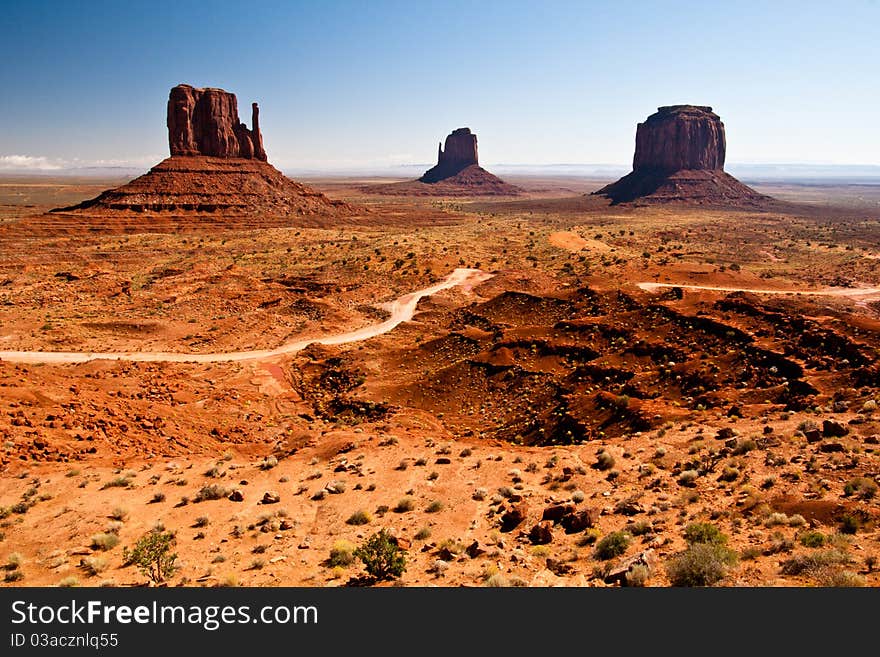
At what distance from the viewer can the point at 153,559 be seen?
10789 mm

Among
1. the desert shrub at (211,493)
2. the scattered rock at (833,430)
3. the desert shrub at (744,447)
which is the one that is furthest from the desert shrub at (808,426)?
the desert shrub at (211,493)

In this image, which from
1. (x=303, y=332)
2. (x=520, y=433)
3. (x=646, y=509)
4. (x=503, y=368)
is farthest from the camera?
(x=303, y=332)

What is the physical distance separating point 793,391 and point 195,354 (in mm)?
31556

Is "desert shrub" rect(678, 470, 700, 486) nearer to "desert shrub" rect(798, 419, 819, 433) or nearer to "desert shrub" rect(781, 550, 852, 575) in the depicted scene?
"desert shrub" rect(798, 419, 819, 433)

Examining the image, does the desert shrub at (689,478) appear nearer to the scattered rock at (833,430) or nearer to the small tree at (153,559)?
the scattered rock at (833,430)

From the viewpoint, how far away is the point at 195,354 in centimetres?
3344

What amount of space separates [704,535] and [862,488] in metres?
4.24

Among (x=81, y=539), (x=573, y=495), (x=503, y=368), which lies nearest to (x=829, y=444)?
(x=573, y=495)

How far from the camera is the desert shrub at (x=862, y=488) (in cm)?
1155

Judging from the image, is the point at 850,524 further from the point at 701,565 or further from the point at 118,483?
the point at 118,483

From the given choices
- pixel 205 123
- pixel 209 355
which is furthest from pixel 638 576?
pixel 205 123

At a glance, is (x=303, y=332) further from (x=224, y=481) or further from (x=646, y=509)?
(x=646, y=509)

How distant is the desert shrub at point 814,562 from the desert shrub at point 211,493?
13844mm

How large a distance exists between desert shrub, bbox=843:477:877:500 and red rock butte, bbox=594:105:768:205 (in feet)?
493
